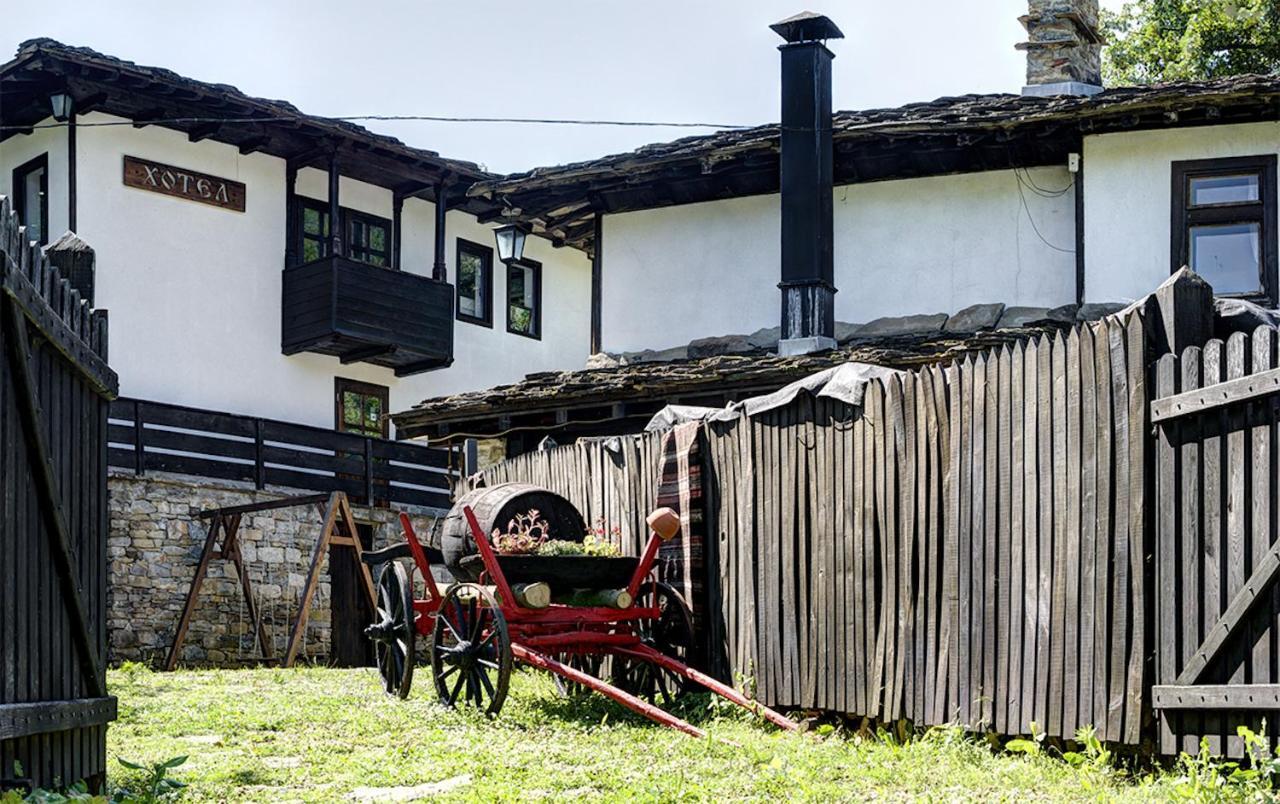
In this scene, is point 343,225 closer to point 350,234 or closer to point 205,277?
point 350,234

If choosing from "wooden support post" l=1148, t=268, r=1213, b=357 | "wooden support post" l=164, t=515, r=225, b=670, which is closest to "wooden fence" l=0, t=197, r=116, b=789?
"wooden support post" l=1148, t=268, r=1213, b=357

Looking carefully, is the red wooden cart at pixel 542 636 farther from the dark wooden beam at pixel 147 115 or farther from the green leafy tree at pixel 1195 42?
the green leafy tree at pixel 1195 42

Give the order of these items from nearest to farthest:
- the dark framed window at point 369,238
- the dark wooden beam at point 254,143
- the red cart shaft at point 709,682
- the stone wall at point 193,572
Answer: the red cart shaft at point 709,682
the stone wall at point 193,572
the dark wooden beam at point 254,143
the dark framed window at point 369,238

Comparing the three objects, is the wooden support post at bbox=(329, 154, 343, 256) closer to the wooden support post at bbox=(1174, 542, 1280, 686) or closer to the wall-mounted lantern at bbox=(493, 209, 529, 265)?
the wall-mounted lantern at bbox=(493, 209, 529, 265)

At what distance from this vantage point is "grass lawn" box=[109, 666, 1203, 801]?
7.50 m

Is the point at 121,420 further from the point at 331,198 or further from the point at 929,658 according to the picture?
the point at 929,658

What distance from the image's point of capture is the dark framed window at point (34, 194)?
25.0 metres

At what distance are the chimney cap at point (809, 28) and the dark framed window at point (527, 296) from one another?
13423 mm

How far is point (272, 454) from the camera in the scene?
25125 millimetres

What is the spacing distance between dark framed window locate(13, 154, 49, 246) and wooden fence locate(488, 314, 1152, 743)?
16.6 m

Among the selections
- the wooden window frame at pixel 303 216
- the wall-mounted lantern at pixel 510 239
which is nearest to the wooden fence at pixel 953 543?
the wall-mounted lantern at pixel 510 239

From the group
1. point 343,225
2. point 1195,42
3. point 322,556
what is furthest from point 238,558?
point 1195,42

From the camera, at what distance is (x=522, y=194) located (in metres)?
19.9

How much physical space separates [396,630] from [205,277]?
14.9 metres
